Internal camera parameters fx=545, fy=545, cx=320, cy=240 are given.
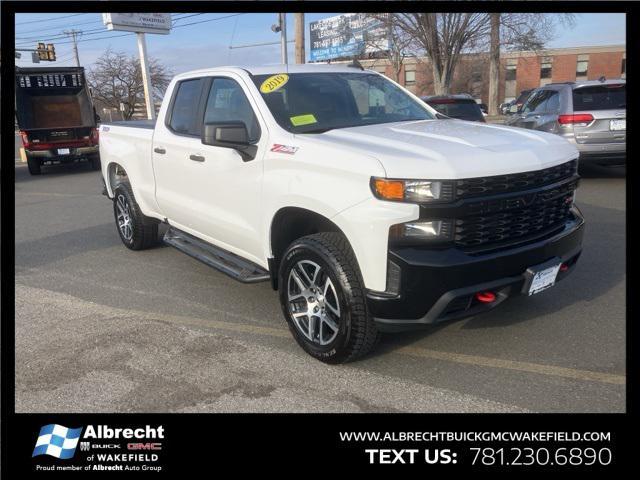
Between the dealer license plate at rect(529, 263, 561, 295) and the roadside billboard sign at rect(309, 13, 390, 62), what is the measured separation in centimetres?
2341

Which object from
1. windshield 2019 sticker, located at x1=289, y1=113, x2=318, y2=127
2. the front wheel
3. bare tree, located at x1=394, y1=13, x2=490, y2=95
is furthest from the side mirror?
bare tree, located at x1=394, y1=13, x2=490, y2=95

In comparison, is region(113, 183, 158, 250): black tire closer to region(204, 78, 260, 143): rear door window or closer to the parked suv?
region(204, 78, 260, 143): rear door window

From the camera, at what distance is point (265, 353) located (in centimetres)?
383

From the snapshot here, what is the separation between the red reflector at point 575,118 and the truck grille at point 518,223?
5.86 metres

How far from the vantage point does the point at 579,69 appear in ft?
181

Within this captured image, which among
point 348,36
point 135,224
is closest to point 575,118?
point 135,224

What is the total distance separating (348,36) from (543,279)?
90.4 ft

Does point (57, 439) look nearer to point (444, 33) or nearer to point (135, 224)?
point (135, 224)

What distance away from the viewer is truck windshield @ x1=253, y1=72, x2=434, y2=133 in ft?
13.3

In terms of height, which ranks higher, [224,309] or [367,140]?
[367,140]

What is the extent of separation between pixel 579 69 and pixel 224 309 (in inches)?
2360

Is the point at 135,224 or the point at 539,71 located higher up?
the point at 539,71

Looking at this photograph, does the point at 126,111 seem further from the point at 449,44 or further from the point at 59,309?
the point at 59,309
